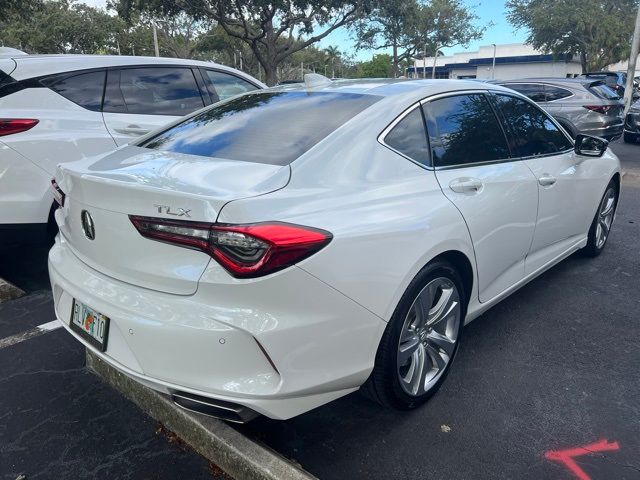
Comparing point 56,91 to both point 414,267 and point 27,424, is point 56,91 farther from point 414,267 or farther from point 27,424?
point 414,267

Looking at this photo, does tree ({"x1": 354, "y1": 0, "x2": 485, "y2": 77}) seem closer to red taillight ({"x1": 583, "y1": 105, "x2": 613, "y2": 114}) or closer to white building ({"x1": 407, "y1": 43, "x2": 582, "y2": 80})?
white building ({"x1": 407, "y1": 43, "x2": 582, "y2": 80})

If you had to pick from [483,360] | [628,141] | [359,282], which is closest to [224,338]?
[359,282]

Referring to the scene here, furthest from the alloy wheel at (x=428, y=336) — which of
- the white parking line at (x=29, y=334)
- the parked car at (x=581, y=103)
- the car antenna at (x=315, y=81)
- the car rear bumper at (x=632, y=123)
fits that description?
the car rear bumper at (x=632, y=123)

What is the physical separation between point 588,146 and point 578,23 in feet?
105

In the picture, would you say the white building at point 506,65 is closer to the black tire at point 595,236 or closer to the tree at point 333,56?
the tree at point 333,56

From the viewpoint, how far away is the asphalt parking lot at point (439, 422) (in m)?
2.23

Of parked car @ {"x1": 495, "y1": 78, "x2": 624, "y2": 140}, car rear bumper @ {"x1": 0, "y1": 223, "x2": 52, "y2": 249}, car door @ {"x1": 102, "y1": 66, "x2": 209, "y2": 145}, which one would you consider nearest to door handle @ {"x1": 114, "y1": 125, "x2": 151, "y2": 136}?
car door @ {"x1": 102, "y1": 66, "x2": 209, "y2": 145}

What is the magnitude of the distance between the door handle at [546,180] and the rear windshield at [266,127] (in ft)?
4.47

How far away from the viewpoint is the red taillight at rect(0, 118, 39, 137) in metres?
3.63

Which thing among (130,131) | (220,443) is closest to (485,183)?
(220,443)

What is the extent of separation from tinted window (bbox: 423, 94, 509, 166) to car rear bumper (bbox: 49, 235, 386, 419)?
1106mm

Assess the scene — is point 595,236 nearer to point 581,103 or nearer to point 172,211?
point 172,211

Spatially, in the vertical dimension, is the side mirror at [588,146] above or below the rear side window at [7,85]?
below

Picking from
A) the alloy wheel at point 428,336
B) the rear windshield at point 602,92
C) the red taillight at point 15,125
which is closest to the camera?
the alloy wheel at point 428,336
